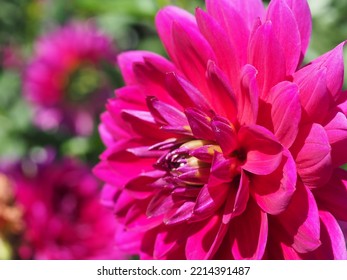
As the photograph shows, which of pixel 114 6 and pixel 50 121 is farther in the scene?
pixel 50 121

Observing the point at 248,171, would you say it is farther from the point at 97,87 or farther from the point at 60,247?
the point at 97,87

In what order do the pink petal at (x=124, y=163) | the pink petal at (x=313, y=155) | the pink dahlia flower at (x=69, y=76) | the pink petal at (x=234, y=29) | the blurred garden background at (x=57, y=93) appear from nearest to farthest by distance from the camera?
the pink petal at (x=313, y=155)
the pink petal at (x=234, y=29)
the pink petal at (x=124, y=163)
the blurred garden background at (x=57, y=93)
the pink dahlia flower at (x=69, y=76)

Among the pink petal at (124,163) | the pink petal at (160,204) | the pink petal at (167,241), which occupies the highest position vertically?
the pink petal at (124,163)

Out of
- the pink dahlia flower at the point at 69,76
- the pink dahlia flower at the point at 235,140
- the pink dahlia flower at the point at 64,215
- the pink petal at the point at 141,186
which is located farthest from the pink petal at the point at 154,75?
the pink dahlia flower at the point at 69,76

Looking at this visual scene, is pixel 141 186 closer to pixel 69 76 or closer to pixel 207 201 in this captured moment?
pixel 207 201

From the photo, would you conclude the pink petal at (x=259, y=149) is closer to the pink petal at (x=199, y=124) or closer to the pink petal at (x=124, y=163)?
the pink petal at (x=199, y=124)

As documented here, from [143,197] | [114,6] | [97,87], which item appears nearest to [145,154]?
[143,197]
